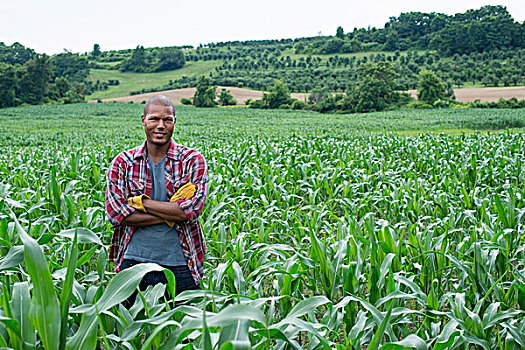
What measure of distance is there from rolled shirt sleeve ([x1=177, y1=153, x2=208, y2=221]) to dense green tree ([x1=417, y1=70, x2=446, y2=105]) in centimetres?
5859

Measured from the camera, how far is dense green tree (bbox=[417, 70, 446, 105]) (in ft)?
186

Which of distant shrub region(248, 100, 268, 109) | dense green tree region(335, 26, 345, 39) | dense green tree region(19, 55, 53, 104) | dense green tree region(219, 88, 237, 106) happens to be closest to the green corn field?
distant shrub region(248, 100, 268, 109)

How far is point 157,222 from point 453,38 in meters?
112

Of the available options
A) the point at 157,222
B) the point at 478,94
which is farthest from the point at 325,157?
the point at 478,94

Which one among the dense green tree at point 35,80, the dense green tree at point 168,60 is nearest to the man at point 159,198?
the dense green tree at point 35,80

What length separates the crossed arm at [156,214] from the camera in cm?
254

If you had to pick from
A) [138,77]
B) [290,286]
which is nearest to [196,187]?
[290,286]

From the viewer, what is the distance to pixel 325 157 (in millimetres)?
10281

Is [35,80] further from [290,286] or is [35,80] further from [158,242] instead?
[290,286]

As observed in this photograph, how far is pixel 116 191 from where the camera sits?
8.68 feet

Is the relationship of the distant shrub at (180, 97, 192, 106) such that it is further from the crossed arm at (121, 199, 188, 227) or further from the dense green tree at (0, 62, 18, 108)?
the crossed arm at (121, 199, 188, 227)

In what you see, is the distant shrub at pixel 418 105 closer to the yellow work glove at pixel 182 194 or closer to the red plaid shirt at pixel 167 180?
the red plaid shirt at pixel 167 180

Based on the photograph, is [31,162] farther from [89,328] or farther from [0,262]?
[89,328]

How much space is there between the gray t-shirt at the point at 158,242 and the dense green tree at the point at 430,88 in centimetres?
5872
